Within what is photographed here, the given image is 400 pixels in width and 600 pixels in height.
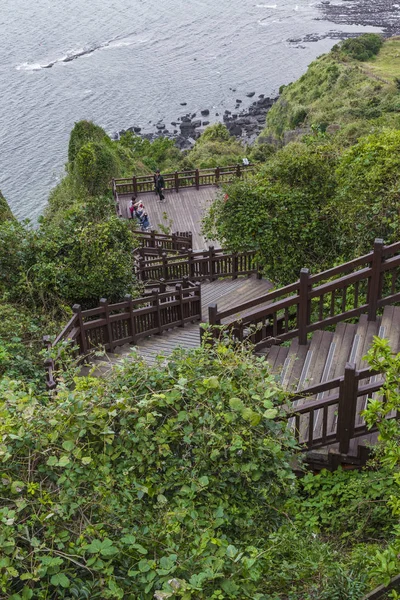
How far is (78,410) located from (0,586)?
4.51 feet

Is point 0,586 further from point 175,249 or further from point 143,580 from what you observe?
point 175,249

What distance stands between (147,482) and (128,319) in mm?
7817

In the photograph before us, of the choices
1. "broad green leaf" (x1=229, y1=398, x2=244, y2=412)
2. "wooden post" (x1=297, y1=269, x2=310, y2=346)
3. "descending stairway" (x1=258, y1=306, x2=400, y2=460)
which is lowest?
"descending stairway" (x1=258, y1=306, x2=400, y2=460)

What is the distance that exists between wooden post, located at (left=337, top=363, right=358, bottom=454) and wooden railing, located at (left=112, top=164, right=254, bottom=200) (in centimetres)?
1757

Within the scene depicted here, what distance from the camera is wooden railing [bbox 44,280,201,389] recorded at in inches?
448

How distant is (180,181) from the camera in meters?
24.3

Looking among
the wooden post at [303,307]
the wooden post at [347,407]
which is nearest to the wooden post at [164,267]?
the wooden post at [303,307]

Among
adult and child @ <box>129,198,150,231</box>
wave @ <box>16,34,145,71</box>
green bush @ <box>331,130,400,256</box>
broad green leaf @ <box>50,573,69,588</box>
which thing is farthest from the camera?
wave @ <box>16,34,145,71</box>

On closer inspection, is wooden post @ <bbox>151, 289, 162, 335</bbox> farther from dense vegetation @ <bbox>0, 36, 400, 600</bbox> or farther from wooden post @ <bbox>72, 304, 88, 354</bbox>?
dense vegetation @ <bbox>0, 36, 400, 600</bbox>

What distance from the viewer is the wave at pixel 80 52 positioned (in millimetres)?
60812

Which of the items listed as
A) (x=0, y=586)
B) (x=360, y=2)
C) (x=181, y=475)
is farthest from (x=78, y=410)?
(x=360, y=2)

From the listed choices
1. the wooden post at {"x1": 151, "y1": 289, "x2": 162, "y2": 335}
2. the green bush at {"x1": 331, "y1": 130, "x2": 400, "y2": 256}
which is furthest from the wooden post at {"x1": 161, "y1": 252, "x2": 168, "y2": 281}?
the green bush at {"x1": 331, "y1": 130, "x2": 400, "y2": 256}

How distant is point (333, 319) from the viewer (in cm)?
956

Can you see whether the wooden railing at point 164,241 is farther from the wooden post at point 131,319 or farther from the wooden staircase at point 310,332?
the wooden post at point 131,319
